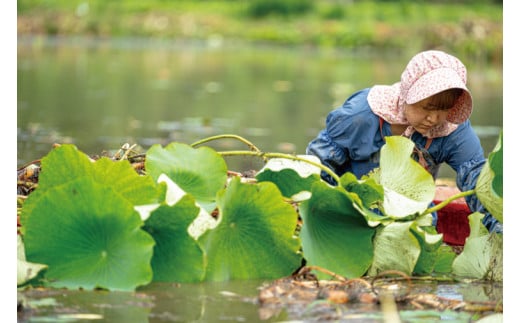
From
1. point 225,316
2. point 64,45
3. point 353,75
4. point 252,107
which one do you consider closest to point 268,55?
point 64,45

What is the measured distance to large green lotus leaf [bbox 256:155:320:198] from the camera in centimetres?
340

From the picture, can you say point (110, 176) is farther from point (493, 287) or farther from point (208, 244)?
point (493, 287)

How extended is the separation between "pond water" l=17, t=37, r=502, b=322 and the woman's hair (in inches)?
30.5

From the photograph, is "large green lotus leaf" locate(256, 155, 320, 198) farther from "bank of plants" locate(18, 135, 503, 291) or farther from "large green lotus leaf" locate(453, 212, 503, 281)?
"large green lotus leaf" locate(453, 212, 503, 281)

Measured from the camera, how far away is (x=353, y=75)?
14547mm

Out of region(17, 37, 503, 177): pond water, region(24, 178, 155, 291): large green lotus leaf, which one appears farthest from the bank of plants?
region(17, 37, 503, 177): pond water

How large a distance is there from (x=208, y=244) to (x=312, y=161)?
1.77 feet

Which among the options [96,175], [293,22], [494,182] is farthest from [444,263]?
[293,22]

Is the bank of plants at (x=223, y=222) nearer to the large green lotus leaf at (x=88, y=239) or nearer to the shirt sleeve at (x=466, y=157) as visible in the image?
the large green lotus leaf at (x=88, y=239)

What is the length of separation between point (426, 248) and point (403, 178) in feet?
0.84

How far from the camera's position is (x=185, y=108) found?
402 inches

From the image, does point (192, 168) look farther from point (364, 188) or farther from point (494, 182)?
point (494, 182)

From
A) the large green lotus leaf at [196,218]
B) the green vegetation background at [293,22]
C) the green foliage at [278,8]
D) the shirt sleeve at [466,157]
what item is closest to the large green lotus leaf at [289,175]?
the large green lotus leaf at [196,218]

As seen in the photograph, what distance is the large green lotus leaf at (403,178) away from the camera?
3322 mm
